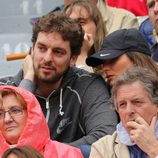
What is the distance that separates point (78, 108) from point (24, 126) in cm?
55

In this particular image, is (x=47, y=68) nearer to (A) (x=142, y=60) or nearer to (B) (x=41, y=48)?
(B) (x=41, y=48)

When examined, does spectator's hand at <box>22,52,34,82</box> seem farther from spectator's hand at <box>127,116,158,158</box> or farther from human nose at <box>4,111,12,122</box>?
spectator's hand at <box>127,116,158,158</box>

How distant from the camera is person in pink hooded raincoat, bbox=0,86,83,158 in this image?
405 centimetres

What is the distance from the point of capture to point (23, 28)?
7.21m

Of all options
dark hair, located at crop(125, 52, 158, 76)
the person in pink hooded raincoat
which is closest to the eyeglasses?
the person in pink hooded raincoat

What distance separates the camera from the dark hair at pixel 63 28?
461cm

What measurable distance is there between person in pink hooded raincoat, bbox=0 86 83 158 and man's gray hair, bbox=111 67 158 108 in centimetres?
43

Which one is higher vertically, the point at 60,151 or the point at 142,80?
the point at 142,80

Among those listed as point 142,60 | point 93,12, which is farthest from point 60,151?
point 93,12

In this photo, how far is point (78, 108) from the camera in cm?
456

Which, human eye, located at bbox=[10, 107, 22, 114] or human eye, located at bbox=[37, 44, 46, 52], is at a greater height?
human eye, located at bbox=[37, 44, 46, 52]

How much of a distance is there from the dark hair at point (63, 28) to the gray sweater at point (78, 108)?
0.20m

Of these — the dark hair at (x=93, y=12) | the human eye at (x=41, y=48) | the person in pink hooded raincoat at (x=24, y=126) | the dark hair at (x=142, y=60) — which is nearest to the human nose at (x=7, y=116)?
the person in pink hooded raincoat at (x=24, y=126)

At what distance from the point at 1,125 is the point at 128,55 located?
0.99 meters
